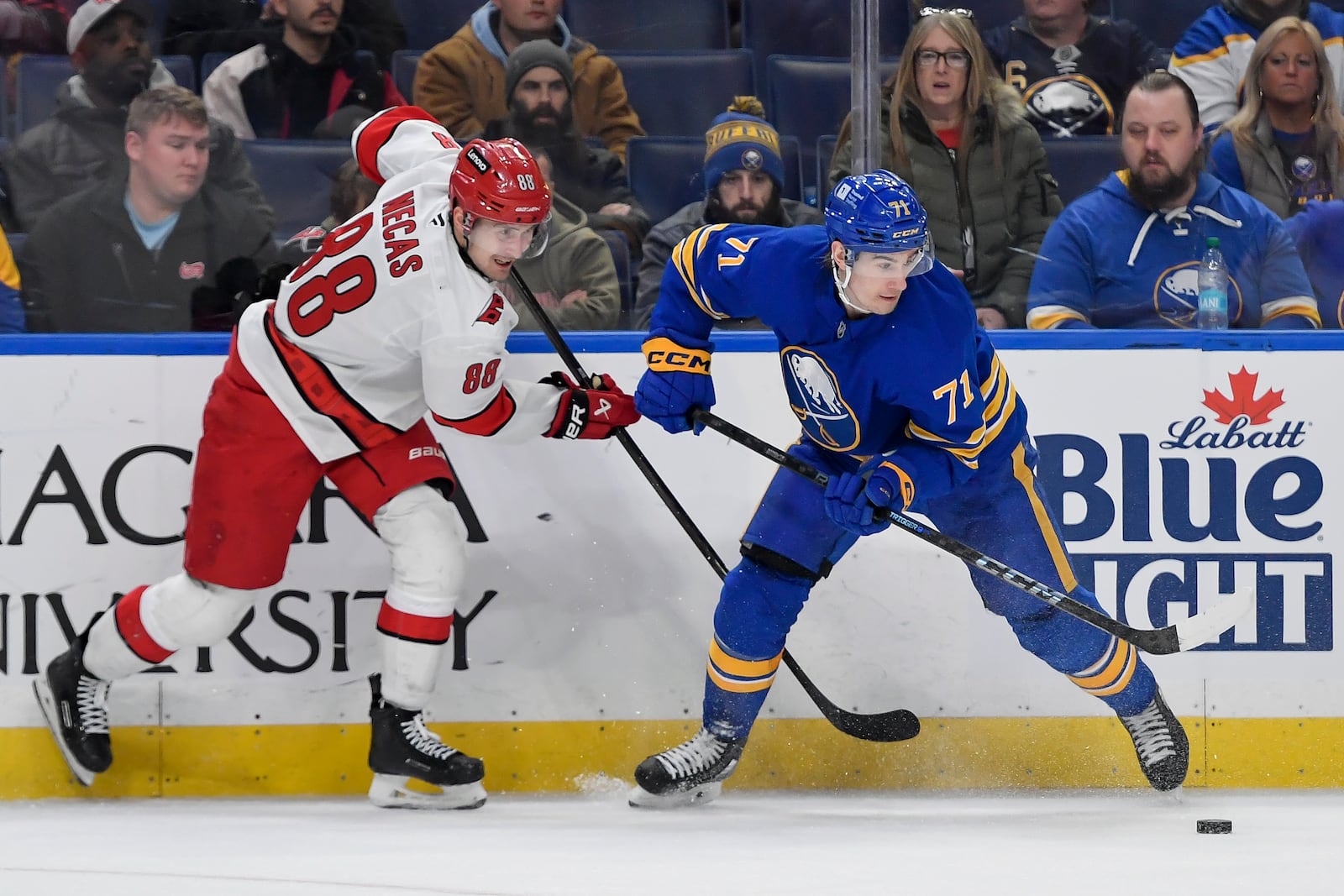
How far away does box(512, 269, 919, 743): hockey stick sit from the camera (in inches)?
124

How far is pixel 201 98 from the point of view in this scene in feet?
11.4

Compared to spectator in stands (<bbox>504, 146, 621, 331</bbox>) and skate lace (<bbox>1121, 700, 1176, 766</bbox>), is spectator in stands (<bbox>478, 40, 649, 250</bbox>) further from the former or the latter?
skate lace (<bbox>1121, 700, 1176, 766</bbox>)

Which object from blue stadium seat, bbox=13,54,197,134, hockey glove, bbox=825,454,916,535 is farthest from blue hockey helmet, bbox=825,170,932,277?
blue stadium seat, bbox=13,54,197,134

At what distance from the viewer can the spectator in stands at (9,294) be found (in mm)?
3297

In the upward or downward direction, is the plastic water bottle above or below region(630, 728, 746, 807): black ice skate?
above

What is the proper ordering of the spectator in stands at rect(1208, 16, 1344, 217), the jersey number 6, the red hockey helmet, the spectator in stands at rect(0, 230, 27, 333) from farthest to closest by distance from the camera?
the spectator in stands at rect(1208, 16, 1344, 217)
the spectator in stands at rect(0, 230, 27, 333)
the jersey number 6
the red hockey helmet

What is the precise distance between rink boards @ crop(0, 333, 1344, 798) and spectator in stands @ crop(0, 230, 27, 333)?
661 mm

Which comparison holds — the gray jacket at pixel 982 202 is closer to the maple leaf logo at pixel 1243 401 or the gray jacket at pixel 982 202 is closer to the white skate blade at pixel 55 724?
the maple leaf logo at pixel 1243 401

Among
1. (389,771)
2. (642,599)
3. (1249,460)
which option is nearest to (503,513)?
(642,599)

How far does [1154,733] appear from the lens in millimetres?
3152

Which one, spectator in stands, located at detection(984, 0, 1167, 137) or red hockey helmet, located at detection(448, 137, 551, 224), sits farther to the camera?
spectator in stands, located at detection(984, 0, 1167, 137)

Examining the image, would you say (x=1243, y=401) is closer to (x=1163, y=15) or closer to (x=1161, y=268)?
(x=1161, y=268)

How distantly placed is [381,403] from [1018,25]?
1.82 metres

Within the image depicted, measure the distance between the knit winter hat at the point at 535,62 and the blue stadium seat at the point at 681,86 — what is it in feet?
0.41
